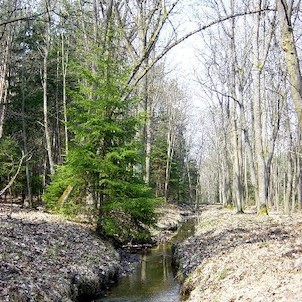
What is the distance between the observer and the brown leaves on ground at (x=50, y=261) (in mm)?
6988

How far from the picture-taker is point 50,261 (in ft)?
29.1

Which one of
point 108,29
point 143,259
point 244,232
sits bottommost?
point 143,259

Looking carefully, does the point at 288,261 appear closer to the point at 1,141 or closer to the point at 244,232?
the point at 244,232

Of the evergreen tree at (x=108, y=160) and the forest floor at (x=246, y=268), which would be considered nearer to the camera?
the forest floor at (x=246, y=268)

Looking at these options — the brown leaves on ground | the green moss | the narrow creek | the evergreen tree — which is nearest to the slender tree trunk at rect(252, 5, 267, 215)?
the green moss

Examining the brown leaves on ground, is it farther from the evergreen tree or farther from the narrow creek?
the evergreen tree

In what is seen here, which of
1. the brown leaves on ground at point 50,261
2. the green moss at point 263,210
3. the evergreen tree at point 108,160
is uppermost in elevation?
the evergreen tree at point 108,160

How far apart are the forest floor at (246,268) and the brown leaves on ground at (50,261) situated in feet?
7.54

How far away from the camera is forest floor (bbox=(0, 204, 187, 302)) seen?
701 centimetres

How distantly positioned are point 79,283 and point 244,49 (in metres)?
18.7

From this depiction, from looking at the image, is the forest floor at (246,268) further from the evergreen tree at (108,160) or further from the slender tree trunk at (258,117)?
the slender tree trunk at (258,117)

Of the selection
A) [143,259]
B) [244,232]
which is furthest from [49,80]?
[244,232]

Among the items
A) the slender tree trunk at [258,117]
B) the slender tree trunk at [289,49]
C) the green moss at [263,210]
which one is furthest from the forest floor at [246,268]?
the green moss at [263,210]

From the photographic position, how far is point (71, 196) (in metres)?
14.6
